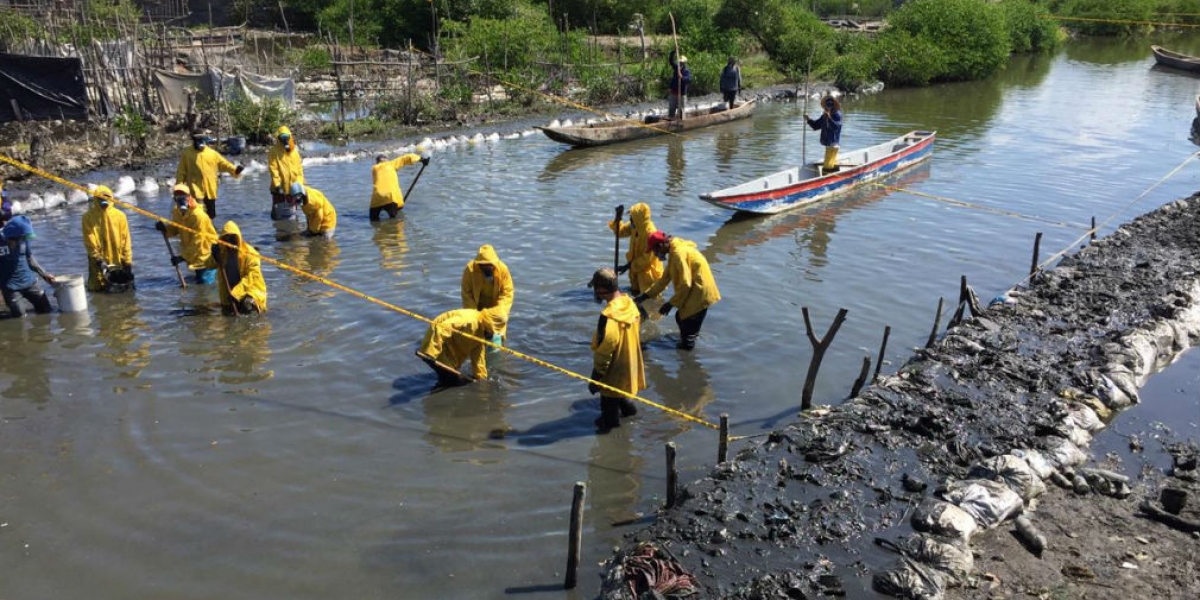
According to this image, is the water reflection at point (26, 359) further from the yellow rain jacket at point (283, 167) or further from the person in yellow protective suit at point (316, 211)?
the yellow rain jacket at point (283, 167)

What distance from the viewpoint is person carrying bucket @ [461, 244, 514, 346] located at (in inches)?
355

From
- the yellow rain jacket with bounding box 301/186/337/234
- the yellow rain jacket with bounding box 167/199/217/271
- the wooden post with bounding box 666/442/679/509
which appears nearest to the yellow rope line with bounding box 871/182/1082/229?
the yellow rain jacket with bounding box 301/186/337/234

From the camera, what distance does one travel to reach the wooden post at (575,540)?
5.85 m

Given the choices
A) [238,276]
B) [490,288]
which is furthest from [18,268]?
[490,288]

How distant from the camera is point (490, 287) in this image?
9242mm

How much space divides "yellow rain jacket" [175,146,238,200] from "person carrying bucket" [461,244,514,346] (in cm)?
690

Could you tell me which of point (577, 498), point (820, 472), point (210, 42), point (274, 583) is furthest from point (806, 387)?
point (210, 42)

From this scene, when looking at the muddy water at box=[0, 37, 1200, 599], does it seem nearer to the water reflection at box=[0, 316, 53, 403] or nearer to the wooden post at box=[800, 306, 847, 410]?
the water reflection at box=[0, 316, 53, 403]

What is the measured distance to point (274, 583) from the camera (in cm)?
633

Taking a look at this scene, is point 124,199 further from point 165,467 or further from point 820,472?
point 820,472

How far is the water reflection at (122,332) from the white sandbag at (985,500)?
8142mm

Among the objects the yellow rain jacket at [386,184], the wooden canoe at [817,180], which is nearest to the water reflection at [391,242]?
the yellow rain jacket at [386,184]

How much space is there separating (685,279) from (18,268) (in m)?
8.06

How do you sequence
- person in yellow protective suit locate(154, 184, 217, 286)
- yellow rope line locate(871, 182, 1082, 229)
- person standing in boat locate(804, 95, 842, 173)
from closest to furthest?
person in yellow protective suit locate(154, 184, 217, 286)
yellow rope line locate(871, 182, 1082, 229)
person standing in boat locate(804, 95, 842, 173)
